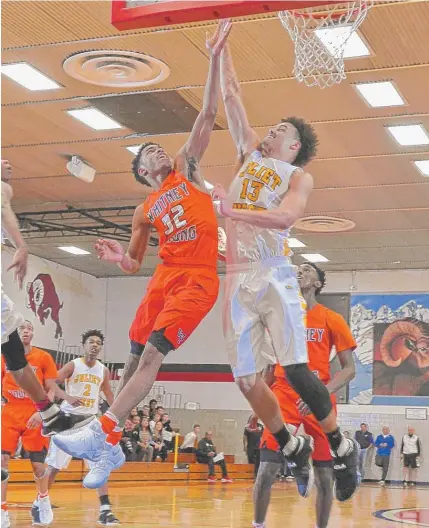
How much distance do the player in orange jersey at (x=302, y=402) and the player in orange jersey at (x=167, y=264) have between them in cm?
145

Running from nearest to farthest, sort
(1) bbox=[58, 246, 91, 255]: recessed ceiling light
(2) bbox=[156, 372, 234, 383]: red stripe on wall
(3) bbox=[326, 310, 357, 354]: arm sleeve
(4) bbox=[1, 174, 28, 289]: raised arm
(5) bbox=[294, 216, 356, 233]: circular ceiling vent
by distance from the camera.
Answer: (4) bbox=[1, 174, 28, 289]: raised arm, (3) bbox=[326, 310, 357, 354]: arm sleeve, (5) bbox=[294, 216, 356, 233]: circular ceiling vent, (1) bbox=[58, 246, 91, 255]: recessed ceiling light, (2) bbox=[156, 372, 234, 383]: red stripe on wall

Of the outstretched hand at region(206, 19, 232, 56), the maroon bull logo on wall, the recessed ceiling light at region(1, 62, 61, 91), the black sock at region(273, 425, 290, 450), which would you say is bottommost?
the black sock at region(273, 425, 290, 450)

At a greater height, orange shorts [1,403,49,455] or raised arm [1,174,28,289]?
raised arm [1,174,28,289]

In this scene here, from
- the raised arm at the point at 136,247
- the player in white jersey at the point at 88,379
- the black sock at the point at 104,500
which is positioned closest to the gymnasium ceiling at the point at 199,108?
the player in white jersey at the point at 88,379

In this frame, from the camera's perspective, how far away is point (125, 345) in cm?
2595

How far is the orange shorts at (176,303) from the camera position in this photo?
534 centimetres

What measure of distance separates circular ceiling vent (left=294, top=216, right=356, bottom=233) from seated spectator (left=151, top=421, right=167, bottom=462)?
574 cm

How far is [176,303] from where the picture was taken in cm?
542

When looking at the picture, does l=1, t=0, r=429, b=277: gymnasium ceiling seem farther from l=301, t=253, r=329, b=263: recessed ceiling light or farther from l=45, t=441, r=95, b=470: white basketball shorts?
l=45, t=441, r=95, b=470: white basketball shorts

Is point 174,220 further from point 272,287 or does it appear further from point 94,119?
point 94,119

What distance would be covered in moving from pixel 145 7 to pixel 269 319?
1.92m

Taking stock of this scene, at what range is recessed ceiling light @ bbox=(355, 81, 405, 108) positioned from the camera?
11277 millimetres

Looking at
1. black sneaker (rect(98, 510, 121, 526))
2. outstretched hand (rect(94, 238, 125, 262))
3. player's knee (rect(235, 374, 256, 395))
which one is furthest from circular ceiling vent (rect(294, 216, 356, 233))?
player's knee (rect(235, 374, 256, 395))

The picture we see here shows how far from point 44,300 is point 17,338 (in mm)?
18203
